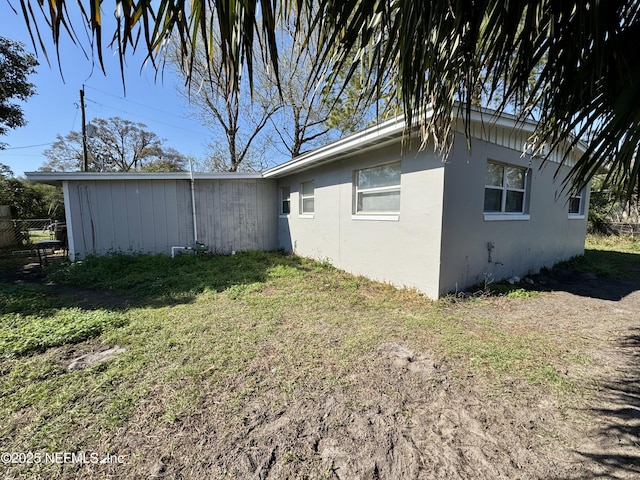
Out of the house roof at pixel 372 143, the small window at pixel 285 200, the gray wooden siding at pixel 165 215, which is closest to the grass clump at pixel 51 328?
the house roof at pixel 372 143

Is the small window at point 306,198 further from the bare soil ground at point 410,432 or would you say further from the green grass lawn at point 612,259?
the green grass lawn at point 612,259

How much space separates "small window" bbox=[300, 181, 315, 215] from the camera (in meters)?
8.02

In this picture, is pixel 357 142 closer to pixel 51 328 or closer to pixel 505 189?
pixel 505 189

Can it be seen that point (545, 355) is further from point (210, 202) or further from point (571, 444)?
point (210, 202)

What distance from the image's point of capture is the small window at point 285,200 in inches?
368

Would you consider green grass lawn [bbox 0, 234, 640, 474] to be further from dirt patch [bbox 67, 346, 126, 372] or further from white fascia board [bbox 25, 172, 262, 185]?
white fascia board [bbox 25, 172, 262, 185]

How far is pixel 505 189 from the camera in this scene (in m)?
5.52

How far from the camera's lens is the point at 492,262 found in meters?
5.32

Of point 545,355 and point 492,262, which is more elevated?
point 492,262

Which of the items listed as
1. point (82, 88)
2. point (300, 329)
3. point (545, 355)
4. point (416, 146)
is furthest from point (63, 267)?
point (82, 88)

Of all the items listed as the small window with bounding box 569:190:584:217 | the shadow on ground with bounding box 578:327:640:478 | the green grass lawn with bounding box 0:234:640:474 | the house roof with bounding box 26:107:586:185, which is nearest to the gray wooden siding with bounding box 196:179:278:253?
the house roof with bounding box 26:107:586:185

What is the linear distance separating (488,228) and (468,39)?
424 cm

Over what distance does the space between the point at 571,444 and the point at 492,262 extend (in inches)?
161

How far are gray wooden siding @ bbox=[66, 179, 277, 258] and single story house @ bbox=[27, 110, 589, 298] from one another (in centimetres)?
3
